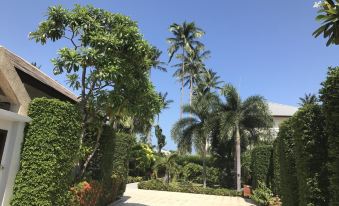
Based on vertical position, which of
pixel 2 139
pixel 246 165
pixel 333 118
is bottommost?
pixel 2 139

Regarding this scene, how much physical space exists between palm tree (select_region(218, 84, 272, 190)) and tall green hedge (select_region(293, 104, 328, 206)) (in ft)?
52.8

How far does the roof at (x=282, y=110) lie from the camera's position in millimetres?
43963

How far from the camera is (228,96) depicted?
82.7 feet

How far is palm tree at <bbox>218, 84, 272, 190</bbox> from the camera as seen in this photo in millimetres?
23875

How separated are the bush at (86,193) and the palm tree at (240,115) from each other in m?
13.4

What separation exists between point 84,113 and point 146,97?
2316mm

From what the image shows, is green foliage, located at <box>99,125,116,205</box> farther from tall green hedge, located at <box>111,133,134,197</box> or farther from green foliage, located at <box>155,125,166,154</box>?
green foliage, located at <box>155,125,166,154</box>

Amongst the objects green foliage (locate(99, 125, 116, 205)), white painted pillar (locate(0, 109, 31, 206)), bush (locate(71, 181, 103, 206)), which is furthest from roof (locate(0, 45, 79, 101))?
bush (locate(71, 181, 103, 206))

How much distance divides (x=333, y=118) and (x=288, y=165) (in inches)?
182

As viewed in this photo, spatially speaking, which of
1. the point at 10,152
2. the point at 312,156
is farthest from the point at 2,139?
the point at 312,156

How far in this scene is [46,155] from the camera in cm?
853

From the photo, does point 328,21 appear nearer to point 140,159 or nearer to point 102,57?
point 102,57

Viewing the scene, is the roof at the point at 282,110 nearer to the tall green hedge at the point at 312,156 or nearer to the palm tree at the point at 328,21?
the tall green hedge at the point at 312,156

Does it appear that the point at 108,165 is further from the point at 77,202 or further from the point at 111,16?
the point at 111,16
